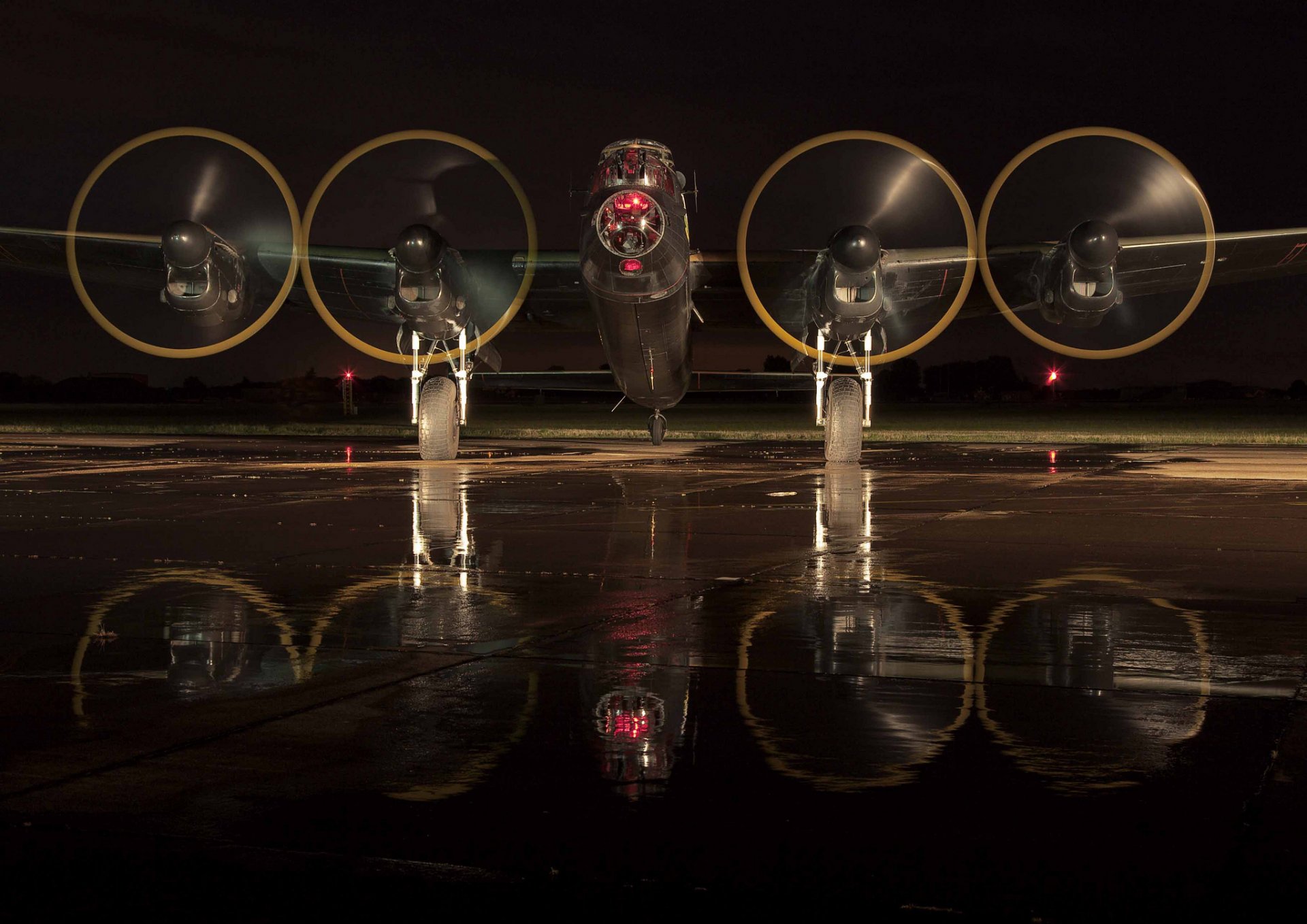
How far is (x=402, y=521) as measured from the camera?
512 inches

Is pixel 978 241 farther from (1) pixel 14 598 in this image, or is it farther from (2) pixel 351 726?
(2) pixel 351 726

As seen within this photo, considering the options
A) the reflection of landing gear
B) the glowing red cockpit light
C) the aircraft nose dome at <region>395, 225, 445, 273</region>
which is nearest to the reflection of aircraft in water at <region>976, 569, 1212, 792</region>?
the glowing red cockpit light

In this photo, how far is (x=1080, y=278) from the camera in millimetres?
22906

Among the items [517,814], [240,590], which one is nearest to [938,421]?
[240,590]

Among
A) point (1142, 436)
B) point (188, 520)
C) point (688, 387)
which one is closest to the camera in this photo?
point (188, 520)

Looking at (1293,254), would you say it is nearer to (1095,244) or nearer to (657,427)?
(1095,244)

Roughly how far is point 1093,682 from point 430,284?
18.0 meters

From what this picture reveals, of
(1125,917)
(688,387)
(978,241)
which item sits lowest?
(1125,917)

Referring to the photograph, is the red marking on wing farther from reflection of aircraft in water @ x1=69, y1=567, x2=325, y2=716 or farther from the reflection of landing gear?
reflection of aircraft in water @ x1=69, y1=567, x2=325, y2=716

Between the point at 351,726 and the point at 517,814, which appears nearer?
the point at 517,814

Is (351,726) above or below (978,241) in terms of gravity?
below

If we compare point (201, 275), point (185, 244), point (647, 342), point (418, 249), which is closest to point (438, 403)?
point (418, 249)

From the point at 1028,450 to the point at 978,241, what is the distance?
7719mm

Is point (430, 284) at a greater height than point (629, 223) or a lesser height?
lesser
